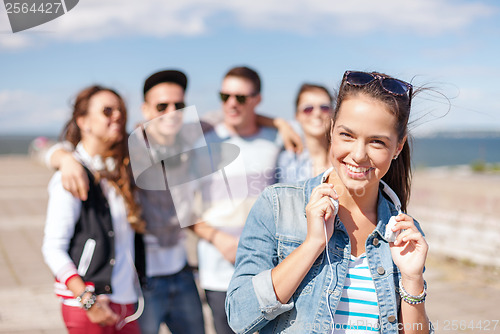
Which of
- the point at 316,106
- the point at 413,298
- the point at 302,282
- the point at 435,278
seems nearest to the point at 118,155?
the point at 316,106

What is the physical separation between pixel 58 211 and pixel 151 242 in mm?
583

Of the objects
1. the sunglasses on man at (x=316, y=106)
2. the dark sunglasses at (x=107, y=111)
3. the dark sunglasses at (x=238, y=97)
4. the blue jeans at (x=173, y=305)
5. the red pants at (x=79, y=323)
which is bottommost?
the blue jeans at (x=173, y=305)

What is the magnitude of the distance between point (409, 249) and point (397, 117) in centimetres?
43

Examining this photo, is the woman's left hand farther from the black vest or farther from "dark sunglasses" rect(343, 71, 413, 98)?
the black vest

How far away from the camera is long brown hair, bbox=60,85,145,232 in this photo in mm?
2867

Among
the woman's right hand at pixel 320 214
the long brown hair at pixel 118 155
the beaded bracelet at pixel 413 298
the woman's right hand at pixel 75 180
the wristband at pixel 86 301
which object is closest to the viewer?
the woman's right hand at pixel 320 214

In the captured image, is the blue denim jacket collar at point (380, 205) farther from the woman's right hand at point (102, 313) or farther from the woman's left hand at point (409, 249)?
the woman's right hand at point (102, 313)

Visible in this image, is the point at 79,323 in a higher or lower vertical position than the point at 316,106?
lower

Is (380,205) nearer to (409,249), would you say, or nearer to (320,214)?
(409,249)

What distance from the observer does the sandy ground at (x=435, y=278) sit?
17.5ft

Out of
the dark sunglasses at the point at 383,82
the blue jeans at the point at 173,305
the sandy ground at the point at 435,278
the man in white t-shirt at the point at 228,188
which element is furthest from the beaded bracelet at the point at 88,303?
the sandy ground at the point at 435,278

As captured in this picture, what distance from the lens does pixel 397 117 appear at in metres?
1.75

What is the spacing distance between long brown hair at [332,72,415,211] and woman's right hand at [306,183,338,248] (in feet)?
1.00

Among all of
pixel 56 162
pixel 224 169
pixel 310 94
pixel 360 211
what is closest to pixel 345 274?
pixel 360 211
